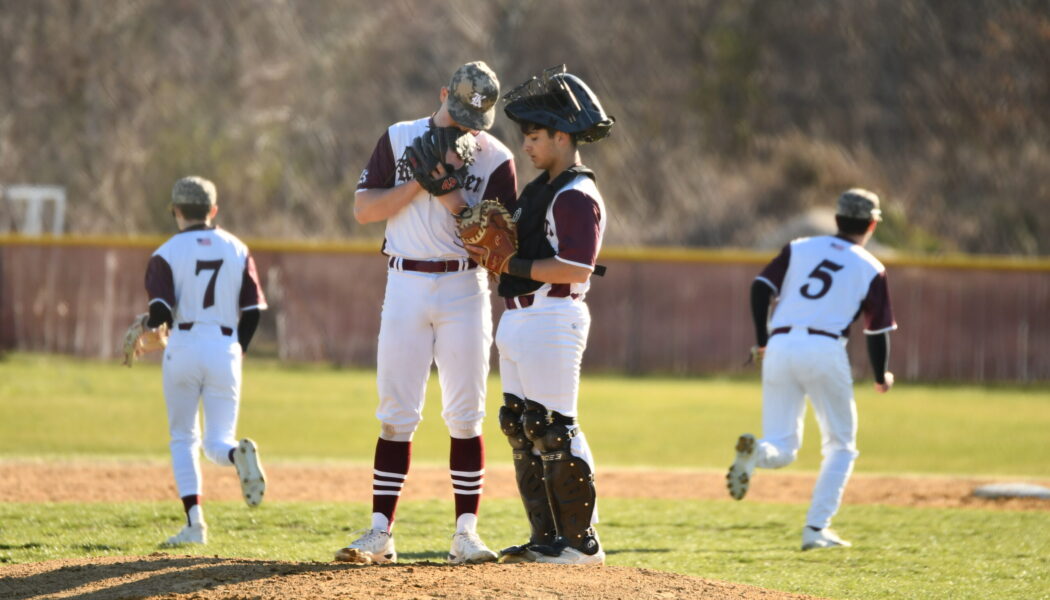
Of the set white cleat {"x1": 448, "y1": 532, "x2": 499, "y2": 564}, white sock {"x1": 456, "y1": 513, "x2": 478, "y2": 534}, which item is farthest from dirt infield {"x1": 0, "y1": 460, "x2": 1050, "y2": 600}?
white sock {"x1": 456, "y1": 513, "x2": 478, "y2": 534}

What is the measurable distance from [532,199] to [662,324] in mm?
15334

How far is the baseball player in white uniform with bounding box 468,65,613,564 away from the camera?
4.88 metres

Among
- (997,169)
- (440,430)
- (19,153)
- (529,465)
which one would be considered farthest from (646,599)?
(997,169)

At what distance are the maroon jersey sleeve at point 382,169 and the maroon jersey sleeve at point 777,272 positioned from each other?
2486 millimetres

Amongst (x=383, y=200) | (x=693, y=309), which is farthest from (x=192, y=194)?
(x=693, y=309)

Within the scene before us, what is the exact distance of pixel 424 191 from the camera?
5133 mm

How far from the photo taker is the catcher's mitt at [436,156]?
4910 millimetres

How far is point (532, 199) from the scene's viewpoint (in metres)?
5.10

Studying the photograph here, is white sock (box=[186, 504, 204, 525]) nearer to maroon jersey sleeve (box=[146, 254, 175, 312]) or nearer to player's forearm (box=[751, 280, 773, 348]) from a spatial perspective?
maroon jersey sleeve (box=[146, 254, 175, 312])

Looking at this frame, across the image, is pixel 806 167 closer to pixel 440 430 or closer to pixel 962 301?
pixel 962 301

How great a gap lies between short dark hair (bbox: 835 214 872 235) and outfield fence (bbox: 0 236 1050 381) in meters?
12.9

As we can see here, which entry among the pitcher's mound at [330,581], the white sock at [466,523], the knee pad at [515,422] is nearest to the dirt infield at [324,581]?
the pitcher's mound at [330,581]

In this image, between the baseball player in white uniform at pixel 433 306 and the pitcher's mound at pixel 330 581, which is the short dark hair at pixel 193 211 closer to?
the baseball player in white uniform at pixel 433 306

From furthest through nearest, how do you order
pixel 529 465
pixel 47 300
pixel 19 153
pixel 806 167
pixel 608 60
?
pixel 608 60 < pixel 806 167 < pixel 19 153 < pixel 47 300 < pixel 529 465
